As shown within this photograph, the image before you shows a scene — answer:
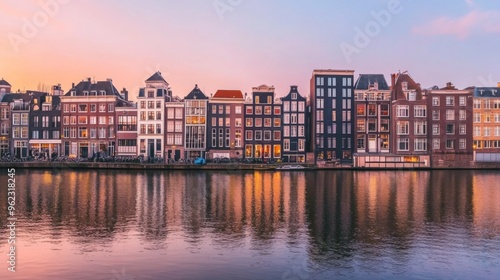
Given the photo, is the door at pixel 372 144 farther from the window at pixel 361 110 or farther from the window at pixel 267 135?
the window at pixel 267 135

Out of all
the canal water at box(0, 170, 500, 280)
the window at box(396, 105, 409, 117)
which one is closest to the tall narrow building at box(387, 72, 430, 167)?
the window at box(396, 105, 409, 117)

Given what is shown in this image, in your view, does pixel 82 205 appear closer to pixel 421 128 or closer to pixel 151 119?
pixel 151 119

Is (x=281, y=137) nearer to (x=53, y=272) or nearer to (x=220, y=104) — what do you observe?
(x=220, y=104)

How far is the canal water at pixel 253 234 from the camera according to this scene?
25.8 metres

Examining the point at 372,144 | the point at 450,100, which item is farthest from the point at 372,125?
the point at 450,100

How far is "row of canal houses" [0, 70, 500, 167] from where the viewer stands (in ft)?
359

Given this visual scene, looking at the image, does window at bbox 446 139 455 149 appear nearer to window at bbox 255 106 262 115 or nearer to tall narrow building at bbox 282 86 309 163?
tall narrow building at bbox 282 86 309 163

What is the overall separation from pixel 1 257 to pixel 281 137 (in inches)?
3498

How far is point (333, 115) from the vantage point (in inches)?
4488

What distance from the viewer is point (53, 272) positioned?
2525cm

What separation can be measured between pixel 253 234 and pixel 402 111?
8325 centimetres

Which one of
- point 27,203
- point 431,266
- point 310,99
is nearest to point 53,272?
point 431,266

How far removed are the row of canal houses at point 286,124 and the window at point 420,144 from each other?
22 centimetres

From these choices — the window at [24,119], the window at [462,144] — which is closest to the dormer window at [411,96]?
the window at [462,144]
